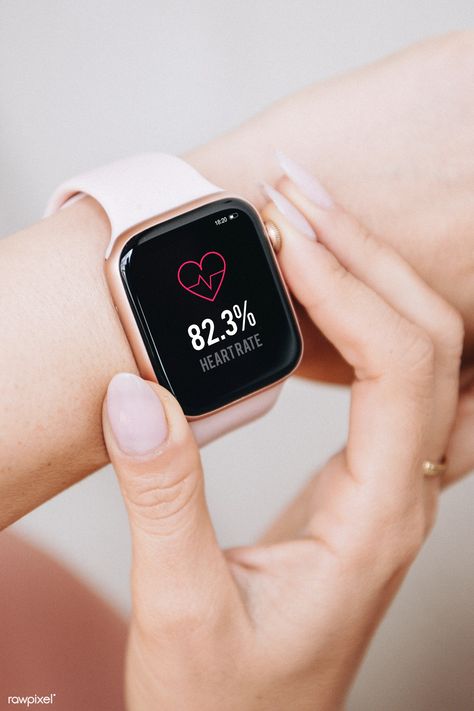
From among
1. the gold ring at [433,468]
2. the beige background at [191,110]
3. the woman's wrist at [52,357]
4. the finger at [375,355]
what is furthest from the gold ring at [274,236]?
the beige background at [191,110]

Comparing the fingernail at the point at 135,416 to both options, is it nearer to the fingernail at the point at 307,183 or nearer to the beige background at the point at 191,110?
the fingernail at the point at 307,183

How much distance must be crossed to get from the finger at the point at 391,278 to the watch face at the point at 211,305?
0.07m

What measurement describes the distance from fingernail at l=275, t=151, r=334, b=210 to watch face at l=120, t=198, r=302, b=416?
76 millimetres

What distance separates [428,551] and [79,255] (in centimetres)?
120

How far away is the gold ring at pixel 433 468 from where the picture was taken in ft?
2.94

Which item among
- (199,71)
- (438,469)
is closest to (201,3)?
(199,71)

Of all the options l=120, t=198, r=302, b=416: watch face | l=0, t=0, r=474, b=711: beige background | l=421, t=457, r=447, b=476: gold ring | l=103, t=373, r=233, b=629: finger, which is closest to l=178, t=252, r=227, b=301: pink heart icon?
l=120, t=198, r=302, b=416: watch face

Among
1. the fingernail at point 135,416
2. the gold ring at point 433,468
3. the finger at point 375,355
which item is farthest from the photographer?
the gold ring at point 433,468

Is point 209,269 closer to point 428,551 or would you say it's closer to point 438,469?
point 438,469

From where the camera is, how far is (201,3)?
1.43 metres

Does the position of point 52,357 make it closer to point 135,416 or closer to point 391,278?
point 135,416

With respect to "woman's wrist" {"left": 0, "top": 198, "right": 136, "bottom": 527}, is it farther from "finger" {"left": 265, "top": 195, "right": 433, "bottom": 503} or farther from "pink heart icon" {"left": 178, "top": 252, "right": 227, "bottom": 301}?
"finger" {"left": 265, "top": 195, "right": 433, "bottom": 503}

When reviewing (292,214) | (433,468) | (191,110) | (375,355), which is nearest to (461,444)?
(433,468)

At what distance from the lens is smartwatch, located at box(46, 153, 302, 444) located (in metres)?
0.70
